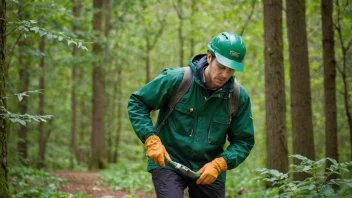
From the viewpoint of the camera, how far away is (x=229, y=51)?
4129mm

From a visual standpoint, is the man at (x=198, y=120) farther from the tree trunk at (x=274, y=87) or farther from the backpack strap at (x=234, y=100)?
the tree trunk at (x=274, y=87)

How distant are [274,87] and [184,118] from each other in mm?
3594

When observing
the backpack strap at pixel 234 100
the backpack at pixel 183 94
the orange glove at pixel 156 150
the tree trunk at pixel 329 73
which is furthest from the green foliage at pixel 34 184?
the tree trunk at pixel 329 73

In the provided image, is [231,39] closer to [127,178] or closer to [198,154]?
[198,154]

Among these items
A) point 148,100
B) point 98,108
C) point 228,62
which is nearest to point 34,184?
point 148,100

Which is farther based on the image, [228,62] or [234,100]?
[234,100]

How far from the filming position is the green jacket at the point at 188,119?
423 cm

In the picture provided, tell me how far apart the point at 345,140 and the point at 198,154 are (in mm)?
13367

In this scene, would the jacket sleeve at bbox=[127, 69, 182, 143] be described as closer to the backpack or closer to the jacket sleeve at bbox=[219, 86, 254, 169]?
the backpack

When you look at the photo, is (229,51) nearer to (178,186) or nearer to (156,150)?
(156,150)

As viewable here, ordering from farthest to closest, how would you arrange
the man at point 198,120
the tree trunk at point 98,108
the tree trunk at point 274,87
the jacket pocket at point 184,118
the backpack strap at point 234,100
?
the tree trunk at point 98,108 < the tree trunk at point 274,87 < the backpack strap at point 234,100 < the jacket pocket at point 184,118 < the man at point 198,120

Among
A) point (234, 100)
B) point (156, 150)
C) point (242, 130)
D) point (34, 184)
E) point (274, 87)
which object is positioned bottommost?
point (34, 184)

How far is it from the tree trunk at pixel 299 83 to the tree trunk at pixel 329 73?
757 mm

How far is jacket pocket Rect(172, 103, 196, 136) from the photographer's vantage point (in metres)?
4.25
